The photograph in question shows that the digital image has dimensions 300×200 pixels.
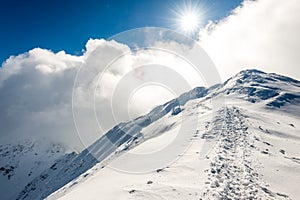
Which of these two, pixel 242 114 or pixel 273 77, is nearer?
pixel 242 114

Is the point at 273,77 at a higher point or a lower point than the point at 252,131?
higher

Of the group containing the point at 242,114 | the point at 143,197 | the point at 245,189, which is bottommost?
the point at 245,189

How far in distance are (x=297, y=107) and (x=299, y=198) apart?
72.4 metres

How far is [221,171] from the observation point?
93.2 feet

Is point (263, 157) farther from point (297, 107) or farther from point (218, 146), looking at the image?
point (297, 107)

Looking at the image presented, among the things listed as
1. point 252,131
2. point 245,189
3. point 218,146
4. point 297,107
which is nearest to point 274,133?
point 252,131

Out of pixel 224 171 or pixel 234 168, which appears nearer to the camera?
pixel 224 171

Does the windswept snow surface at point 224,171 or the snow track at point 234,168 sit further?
the windswept snow surface at point 224,171

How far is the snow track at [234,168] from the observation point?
22.7 metres

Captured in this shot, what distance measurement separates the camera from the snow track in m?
22.7

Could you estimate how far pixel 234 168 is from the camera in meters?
29.0

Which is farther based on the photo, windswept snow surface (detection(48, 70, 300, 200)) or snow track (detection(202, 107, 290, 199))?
windswept snow surface (detection(48, 70, 300, 200))

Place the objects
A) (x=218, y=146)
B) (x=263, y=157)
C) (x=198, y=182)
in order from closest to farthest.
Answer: (x=198, y=182)
(x=263, y=157)
(x=218, y=146)

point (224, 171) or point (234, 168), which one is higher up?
point (224, 171)
